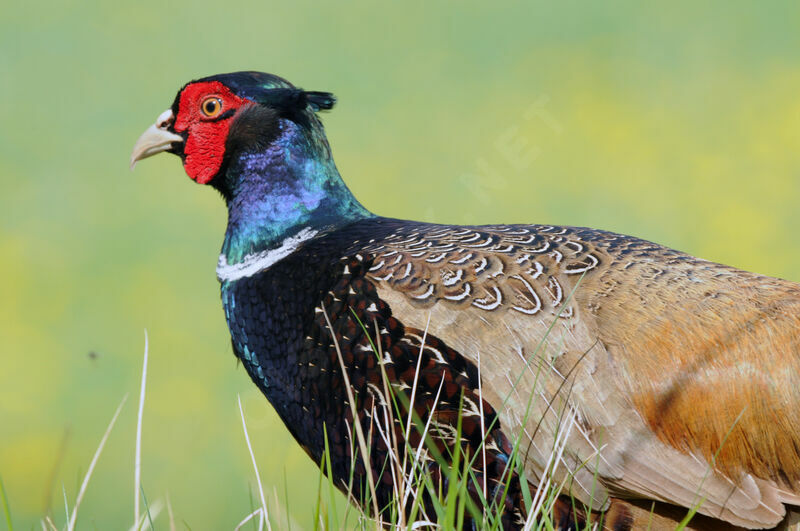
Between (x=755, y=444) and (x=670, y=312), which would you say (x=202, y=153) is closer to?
(x=670, y=312)

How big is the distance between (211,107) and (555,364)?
2.10m

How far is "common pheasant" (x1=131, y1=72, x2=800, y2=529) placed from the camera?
2.78 m

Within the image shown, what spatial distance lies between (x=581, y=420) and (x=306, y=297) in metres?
1.18

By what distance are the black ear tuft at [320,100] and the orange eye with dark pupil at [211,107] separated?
0.41 metres

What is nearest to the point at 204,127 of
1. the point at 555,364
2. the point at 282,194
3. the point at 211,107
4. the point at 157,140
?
the point at 211,107

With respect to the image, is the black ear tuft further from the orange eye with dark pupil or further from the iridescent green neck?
the orange eye with dark pupil

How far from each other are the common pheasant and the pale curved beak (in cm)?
104

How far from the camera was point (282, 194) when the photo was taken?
383cm

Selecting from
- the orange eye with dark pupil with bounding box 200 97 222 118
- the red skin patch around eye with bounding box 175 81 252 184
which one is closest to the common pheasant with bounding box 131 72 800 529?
the red skin patch around eye with bounding box 175 81 252 184

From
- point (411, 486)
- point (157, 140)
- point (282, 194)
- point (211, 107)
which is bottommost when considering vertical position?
point (411, 486)

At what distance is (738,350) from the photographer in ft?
9.26

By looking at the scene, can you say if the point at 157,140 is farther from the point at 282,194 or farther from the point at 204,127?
the point at 282,194

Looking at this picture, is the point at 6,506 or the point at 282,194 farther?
the point at 282,194

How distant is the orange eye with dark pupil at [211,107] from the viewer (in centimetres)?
396
